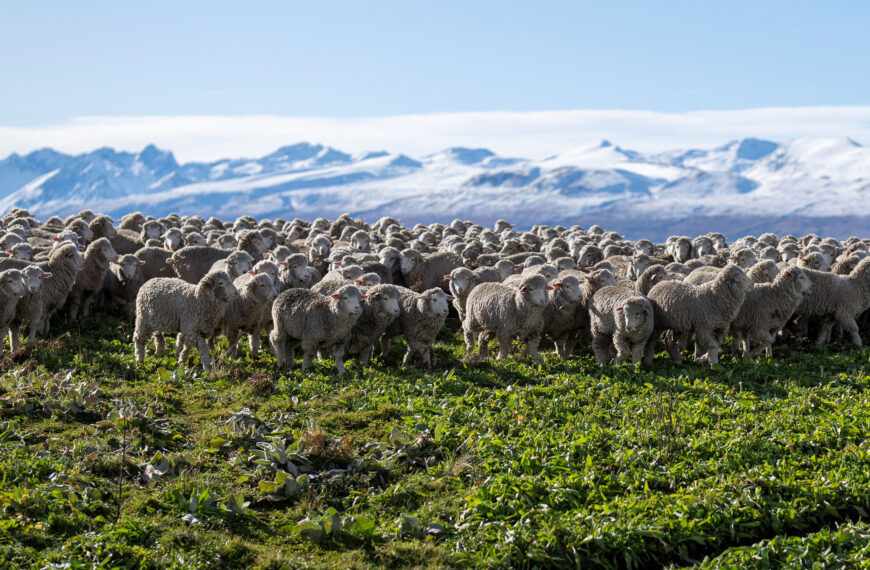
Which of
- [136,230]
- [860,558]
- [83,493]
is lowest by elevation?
[860,558]

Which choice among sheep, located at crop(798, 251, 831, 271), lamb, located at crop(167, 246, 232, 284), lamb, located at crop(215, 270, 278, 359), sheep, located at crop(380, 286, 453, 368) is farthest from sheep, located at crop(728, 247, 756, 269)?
lamb, located at crop(167, 246, 232, 284)

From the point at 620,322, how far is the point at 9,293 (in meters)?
10.9

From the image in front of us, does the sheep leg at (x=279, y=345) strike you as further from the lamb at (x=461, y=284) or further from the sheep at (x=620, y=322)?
the sheep at (x=620, y=322)

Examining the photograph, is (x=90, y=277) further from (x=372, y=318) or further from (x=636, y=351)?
(x=636, y=351)

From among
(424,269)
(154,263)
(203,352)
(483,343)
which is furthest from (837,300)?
(154,263)

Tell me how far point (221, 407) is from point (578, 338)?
837 centimetres

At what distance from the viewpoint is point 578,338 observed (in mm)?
17266

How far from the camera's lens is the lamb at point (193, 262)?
752 inches

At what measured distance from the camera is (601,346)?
48.4 ft

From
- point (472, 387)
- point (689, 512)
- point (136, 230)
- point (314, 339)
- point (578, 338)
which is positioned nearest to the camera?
point (689, 512)

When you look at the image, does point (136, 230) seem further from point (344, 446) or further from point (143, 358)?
point (344, 446)

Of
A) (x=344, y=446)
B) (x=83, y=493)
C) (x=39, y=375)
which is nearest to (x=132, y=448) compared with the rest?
(x=83, y=493)

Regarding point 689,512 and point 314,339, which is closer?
point 689,512

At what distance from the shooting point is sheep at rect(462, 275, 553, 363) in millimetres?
14578
